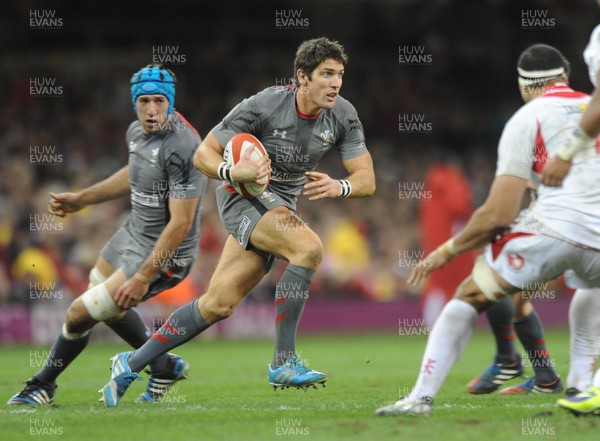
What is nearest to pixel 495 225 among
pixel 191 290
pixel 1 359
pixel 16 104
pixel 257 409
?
pixel 257 409

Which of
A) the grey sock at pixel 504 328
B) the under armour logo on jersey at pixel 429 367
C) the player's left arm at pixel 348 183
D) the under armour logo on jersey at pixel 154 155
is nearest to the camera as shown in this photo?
the under armour logo on jersey at pixel 429 367

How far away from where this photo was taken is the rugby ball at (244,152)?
23.2 feet

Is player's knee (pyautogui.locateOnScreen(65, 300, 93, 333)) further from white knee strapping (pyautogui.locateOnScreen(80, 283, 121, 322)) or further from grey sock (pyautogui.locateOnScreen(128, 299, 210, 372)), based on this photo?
grey sock (pyautogui.locateOnScreen(128, 299, 210, 372))

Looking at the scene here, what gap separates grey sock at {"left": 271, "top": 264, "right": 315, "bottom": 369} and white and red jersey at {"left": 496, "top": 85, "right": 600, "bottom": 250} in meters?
1.65

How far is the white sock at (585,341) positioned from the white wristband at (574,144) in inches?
52.7

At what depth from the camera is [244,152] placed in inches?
278

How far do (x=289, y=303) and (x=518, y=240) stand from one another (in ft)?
5.74

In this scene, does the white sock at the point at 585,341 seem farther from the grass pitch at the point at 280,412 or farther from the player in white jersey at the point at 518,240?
the player in white jersey at the point at 518,240

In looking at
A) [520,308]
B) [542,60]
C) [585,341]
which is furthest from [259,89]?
[585,341]

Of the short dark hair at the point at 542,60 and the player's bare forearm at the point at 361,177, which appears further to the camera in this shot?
the player's bare forearm at the point at 361,177

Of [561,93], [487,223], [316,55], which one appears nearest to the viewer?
[487,223]

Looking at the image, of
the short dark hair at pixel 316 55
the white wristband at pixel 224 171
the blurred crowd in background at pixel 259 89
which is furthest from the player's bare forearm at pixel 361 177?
the blurred crowd in background at pixel 259 89

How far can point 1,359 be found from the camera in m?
12.5

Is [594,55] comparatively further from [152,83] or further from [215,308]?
[152,83]
